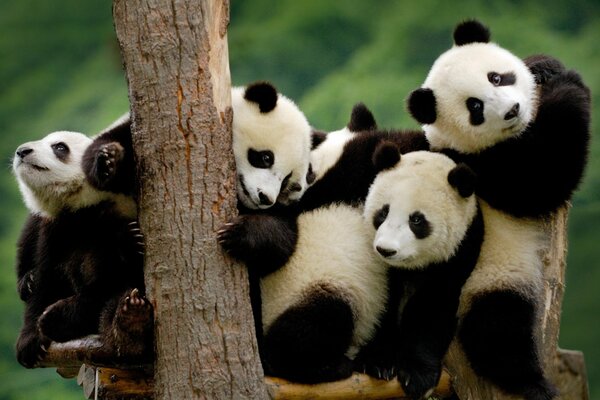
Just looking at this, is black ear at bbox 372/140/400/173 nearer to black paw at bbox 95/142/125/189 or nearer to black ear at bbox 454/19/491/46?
black ear at bbox 454/19/491/46

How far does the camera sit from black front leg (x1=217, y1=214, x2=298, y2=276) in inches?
126

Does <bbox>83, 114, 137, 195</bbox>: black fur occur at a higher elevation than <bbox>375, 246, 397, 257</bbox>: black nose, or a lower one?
higher

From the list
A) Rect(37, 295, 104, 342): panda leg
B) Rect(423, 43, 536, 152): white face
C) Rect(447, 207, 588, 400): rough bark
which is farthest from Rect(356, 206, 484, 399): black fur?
Rect(37, 295, 104, 342): panda leg

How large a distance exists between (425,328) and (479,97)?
1007 mm

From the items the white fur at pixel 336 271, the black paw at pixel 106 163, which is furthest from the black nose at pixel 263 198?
the black paw at pixel 106 163

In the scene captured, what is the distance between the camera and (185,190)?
3.19 m

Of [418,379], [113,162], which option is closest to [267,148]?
[113,162]

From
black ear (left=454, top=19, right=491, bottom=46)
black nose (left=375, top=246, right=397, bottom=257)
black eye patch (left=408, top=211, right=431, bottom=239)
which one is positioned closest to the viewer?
black nose (left=375, top=246, right=397, bottom=257)

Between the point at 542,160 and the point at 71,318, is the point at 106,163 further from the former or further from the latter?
the point at 542,160

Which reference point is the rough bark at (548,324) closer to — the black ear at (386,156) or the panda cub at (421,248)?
the panda cub at (421,248)

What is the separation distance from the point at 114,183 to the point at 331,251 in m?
0.97

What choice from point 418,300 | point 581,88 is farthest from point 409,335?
point 581,88

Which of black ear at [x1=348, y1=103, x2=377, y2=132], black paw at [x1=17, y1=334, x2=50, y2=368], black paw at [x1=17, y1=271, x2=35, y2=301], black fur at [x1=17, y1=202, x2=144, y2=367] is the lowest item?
black paw at [x1=17, y1=334, x2=50, y2=368]

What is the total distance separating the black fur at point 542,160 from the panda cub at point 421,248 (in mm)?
148
